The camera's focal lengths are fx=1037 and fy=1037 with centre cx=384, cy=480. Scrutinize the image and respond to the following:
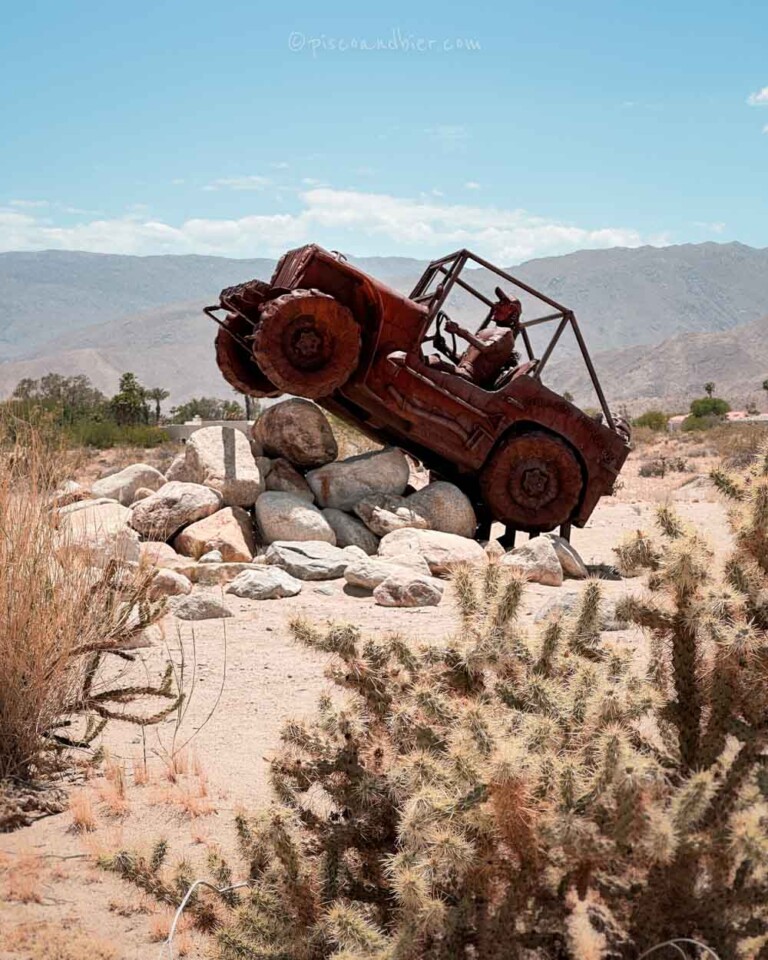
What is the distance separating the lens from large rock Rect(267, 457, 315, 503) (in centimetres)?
1029

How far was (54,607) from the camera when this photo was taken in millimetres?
4348

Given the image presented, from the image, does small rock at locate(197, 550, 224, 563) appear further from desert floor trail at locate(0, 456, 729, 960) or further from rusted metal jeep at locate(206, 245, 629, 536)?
rusted metal jeep at locate(206, 245, 629, 536)

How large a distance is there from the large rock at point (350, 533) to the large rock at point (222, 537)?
31.9 inches

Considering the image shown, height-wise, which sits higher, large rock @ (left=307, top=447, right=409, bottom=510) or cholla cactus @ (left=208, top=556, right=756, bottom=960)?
large rock @ (left=307, top=447, right=409, bottom=510)

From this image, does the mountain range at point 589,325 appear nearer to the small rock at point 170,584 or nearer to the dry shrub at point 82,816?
the small rock at point 170,584

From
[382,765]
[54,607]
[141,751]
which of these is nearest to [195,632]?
[141,751]

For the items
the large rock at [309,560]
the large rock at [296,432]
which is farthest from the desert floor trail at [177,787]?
the large rock at [296,432]

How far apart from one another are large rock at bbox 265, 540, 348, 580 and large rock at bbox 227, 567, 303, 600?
1.52ft

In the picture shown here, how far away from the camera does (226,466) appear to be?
1003cm

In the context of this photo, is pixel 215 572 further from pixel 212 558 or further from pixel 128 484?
pixel 128 484

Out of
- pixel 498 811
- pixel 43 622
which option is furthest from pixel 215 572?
pixel 498 811

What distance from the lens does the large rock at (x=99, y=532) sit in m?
4.80

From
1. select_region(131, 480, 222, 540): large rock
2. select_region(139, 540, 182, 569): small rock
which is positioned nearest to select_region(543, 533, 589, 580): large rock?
select_region(131, 480, 222, 540): large rock

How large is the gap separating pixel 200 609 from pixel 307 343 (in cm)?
308
